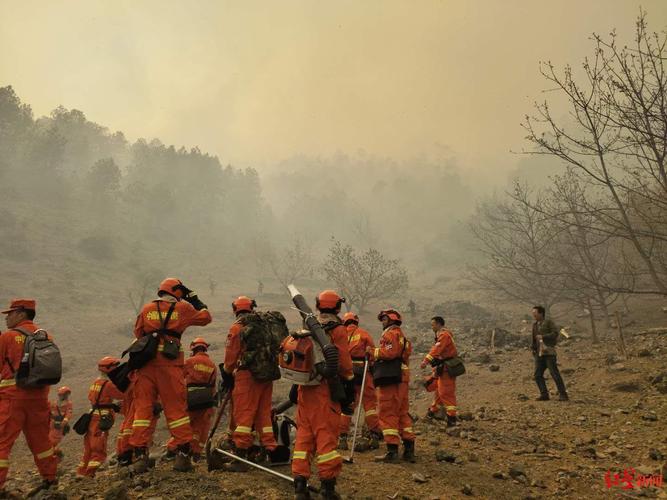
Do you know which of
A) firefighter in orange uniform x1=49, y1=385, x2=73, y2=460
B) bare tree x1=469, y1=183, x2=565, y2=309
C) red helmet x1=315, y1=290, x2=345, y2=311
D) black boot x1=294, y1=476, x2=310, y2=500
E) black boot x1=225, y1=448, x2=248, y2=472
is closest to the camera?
black boot x1=294, y1=476, x2=310, y2=500

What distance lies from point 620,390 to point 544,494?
6.62 meters

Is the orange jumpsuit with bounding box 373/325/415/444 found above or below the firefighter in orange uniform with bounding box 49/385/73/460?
above

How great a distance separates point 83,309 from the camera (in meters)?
31.2

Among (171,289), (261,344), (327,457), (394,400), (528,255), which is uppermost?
(528,255)

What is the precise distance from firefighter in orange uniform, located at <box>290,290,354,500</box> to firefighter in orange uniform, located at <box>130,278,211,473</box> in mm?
1534

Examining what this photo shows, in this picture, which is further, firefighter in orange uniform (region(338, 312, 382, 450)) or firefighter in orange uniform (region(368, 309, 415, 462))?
firefighter in orange uniform (region(338, 312, 382, 450))

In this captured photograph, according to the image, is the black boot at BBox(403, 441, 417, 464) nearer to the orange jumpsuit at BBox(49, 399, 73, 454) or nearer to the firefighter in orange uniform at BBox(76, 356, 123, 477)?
the firefighter in orange uniform at BBox(76, 356, 123, 477)

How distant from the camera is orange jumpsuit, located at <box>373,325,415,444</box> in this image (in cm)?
609

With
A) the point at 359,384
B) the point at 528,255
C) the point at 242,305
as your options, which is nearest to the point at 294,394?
the point at 242,305

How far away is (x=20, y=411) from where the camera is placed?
16.5ft

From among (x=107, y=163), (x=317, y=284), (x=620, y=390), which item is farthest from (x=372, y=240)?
(x=620, y=390)

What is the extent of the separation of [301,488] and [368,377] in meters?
3.50

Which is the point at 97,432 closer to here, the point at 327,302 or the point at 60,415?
the point at 60,415

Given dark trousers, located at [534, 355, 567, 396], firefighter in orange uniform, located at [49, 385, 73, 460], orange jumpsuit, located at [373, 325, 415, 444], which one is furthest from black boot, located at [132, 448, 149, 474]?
dark trousers, located at [534, 355, 567, 396]
